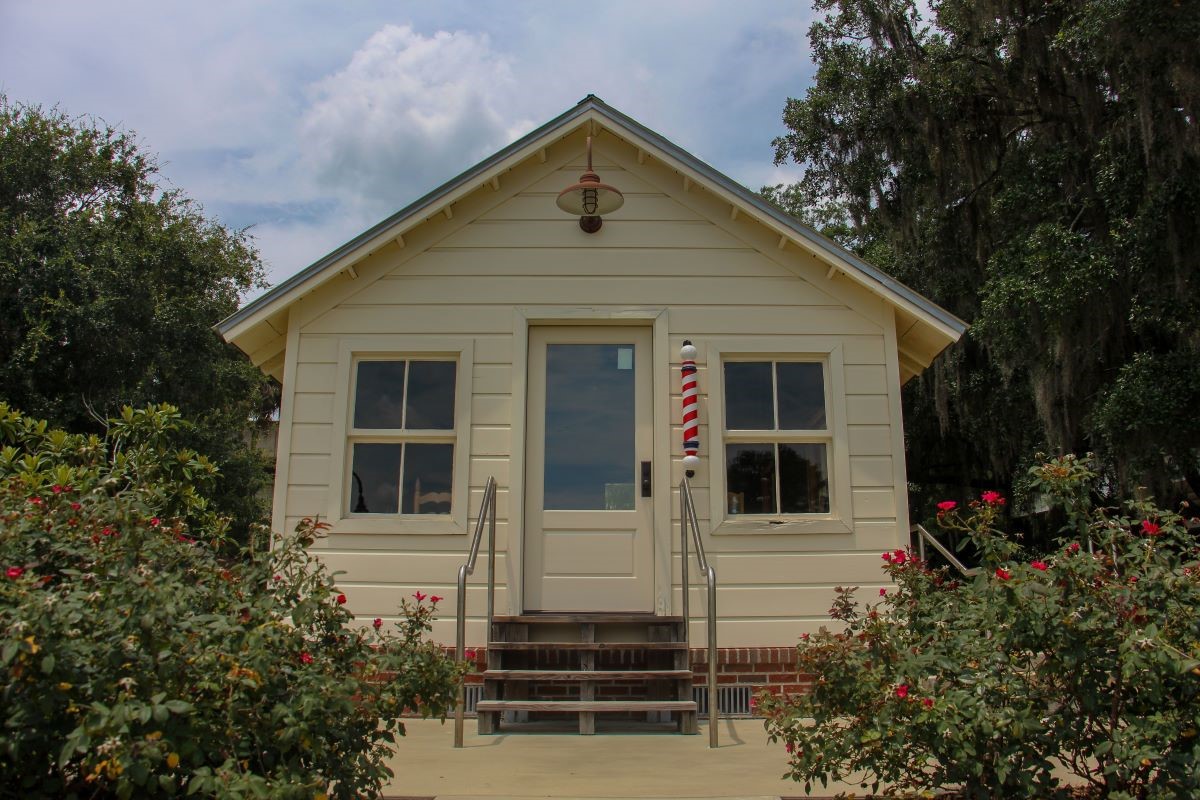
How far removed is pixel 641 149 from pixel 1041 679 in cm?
482

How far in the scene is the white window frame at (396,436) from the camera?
6.15 m

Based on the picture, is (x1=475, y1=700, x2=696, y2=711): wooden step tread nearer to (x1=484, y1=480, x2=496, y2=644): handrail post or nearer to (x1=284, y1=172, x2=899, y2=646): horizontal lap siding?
(x1=484, y1=480, x2=496, y2=644): handrail post

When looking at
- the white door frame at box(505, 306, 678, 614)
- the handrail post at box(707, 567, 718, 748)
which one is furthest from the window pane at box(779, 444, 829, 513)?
the handrail post at box(707, 567, 718, 748)

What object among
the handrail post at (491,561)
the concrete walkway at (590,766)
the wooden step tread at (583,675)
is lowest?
the concrete walkway at (590,766)

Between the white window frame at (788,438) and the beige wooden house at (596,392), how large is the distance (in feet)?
0.05

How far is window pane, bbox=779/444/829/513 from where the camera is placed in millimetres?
6266

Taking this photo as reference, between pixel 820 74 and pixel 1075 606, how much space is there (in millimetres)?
14478

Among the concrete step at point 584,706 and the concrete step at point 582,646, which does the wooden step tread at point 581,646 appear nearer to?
the concrete step at point 582,646

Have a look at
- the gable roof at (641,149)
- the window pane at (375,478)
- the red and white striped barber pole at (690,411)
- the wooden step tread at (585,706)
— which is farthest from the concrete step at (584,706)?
the gable roof at (641,149)

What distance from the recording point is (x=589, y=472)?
20.8 feet

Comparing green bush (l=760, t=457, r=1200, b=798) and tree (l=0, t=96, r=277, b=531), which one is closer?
green bush (l=760, t=457, r=1200, b=798)

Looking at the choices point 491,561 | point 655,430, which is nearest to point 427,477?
point 491,561

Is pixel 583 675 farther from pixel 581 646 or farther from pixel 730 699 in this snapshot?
pixel 730 699

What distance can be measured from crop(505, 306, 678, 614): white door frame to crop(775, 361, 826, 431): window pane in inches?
33.9
